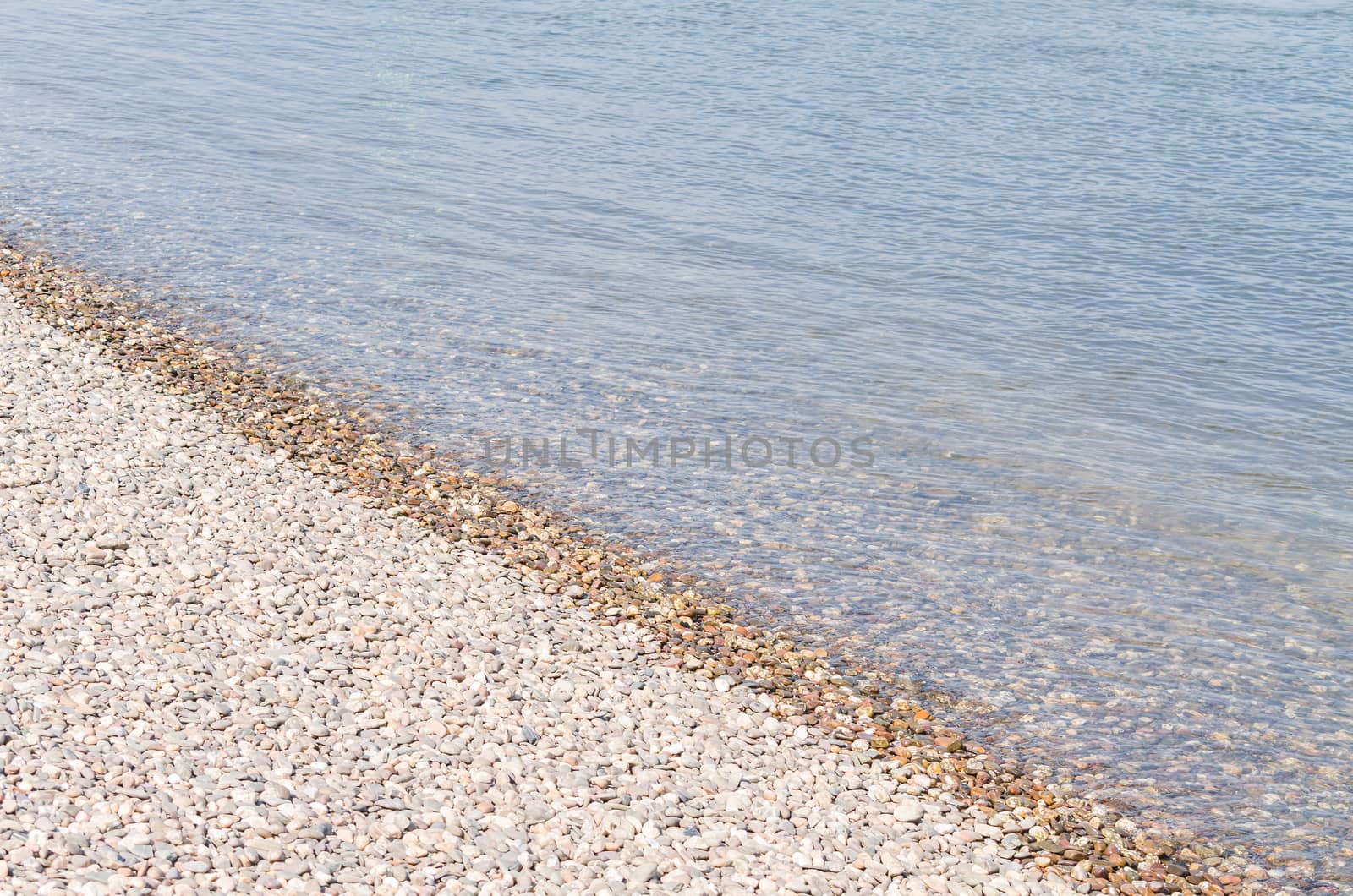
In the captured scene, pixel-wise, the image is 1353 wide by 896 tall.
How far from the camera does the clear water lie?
9281 millimetres

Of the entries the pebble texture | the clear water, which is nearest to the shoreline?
the pebble texture

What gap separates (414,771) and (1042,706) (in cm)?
426

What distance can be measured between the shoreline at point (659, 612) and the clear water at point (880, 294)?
1.36ft

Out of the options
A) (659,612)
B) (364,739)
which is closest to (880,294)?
(659,612)

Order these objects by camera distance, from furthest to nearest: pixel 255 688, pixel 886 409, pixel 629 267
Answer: pixel 629 267 < pixel 886 409 < pixel 255 688

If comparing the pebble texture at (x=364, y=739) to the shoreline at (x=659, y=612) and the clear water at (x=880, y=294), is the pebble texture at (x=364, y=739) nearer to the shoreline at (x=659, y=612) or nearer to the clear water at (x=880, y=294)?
the shoreline at (x=659, y=612)

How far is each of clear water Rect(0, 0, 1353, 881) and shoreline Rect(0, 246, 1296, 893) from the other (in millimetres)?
416

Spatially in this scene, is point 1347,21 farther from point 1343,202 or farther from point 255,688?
point 255,688

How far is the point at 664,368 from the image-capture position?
13.5 meters

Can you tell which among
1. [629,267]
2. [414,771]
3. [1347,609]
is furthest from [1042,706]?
[629,267]

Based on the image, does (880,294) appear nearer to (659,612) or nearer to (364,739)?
(659,612)

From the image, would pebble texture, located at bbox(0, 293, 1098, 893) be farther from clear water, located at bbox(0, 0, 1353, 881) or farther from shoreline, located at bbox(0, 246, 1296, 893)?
clear water, located at bbox(0, 0, 1353, 881)

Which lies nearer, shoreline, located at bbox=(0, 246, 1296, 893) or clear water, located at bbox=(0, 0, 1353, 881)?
shoreline, located at bbox=(0, 246, 1296, 893)

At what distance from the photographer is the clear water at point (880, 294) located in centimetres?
928
